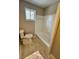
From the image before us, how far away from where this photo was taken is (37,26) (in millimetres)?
1127

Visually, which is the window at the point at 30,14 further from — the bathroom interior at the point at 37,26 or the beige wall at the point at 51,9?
the beige wall at the point at 51,9

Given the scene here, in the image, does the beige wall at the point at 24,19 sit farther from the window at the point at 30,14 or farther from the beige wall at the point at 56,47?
the beige wall at the point at 56,47

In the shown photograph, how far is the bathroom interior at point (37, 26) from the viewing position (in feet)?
3.32

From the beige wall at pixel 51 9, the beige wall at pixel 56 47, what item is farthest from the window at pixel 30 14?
the beige wall at pixel 56 47

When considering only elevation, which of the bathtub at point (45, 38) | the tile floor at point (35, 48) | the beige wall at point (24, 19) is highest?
the beige wall at point (24, 19)

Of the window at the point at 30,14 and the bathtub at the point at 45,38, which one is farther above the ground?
the window at the point at 30,14

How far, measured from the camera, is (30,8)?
1050 mm

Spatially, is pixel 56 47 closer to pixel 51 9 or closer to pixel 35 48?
pixel 35 48

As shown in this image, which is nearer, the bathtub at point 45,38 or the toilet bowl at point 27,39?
the toilet bowl at point 27,39

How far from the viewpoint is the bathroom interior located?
3.32 ft

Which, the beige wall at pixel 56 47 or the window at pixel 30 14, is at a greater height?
the window at pixel 30 14
